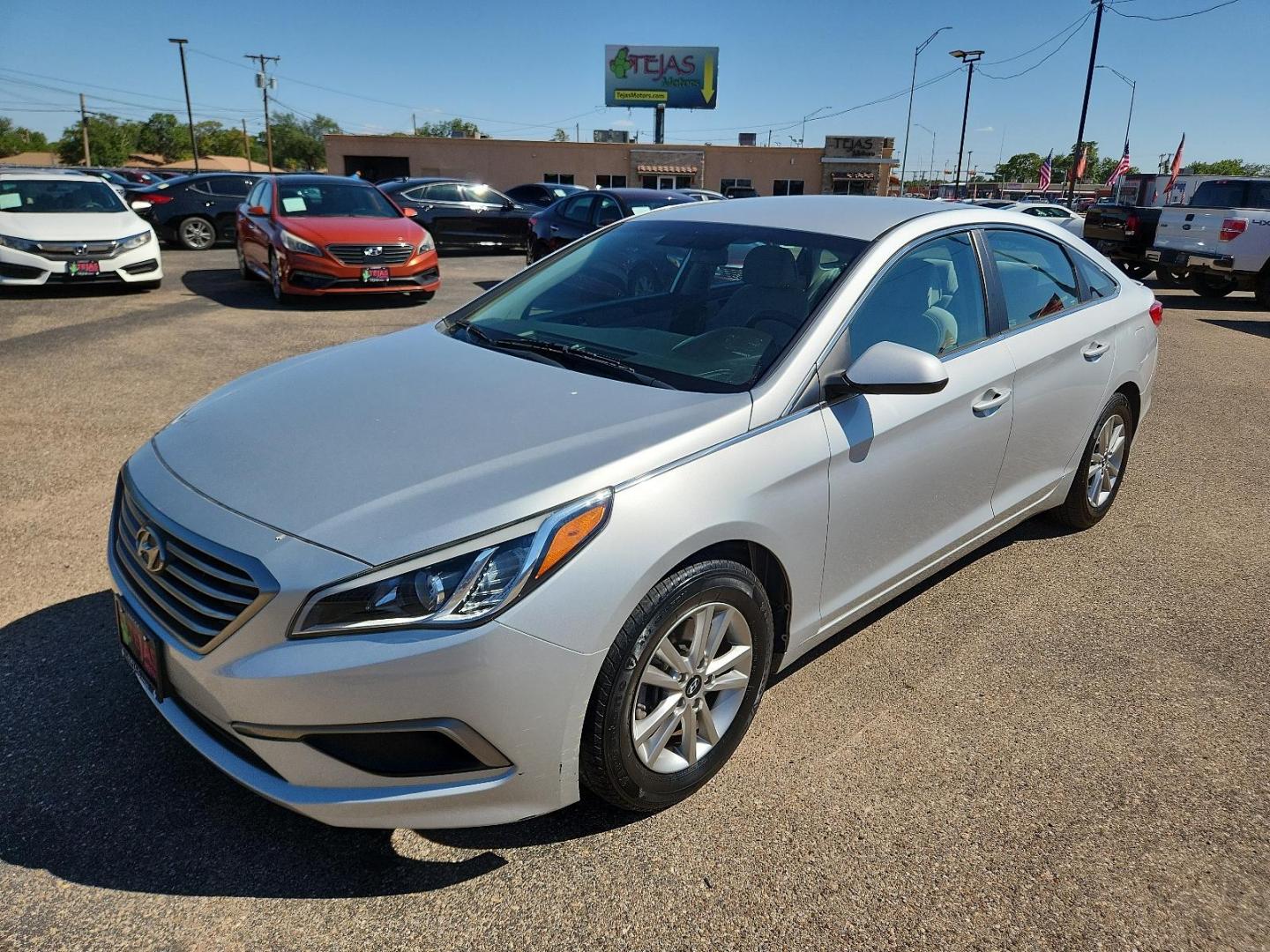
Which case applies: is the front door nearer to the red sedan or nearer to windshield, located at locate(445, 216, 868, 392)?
windshield, located at locate(445, 216, 868, 392)

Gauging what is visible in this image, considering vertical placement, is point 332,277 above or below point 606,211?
below

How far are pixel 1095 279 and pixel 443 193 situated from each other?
1590 centimetres

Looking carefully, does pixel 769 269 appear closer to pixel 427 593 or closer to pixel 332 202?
pixel 427 593

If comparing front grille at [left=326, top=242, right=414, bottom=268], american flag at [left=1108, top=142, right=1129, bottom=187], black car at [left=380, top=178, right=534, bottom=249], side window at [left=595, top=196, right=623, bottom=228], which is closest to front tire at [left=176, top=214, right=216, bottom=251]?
black car at [left=380, top=178, right=534, bottom=249]

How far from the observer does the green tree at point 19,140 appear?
280 ft

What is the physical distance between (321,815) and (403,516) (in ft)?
2.35

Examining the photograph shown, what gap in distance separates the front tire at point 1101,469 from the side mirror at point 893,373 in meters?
2.05

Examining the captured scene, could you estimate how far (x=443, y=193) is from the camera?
60.3 feet

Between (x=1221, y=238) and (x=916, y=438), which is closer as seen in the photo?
(x=916, y=438)

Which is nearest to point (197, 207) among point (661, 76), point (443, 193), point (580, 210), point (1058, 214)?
point (443, 193)

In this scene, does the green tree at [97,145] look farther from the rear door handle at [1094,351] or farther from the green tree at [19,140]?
the rear door handle at [1094,351]

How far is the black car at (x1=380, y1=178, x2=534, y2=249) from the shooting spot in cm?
1817

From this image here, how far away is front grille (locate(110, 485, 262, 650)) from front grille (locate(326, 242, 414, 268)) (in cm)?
883

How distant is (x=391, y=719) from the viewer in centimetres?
205
